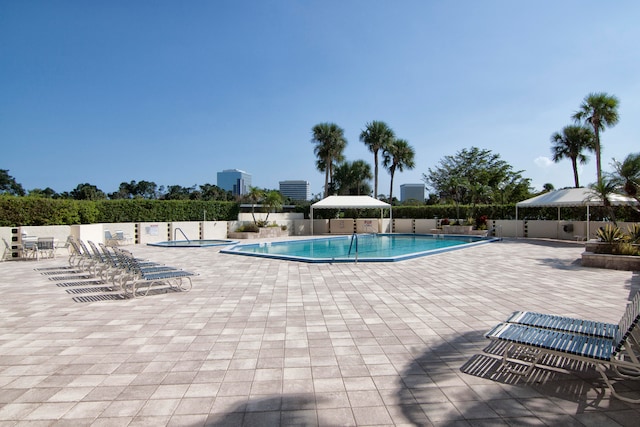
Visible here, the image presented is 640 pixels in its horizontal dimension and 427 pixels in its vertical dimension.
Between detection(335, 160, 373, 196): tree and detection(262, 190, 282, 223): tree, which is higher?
detection(335, 160, 373, 196): tree

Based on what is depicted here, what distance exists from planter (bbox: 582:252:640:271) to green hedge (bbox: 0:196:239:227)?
694 inches

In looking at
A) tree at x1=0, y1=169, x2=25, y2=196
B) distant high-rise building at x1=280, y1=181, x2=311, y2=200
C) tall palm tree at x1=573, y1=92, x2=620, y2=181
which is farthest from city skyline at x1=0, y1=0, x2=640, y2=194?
distant high-rise building at x1=280, y1=181, x2=311, y2=200

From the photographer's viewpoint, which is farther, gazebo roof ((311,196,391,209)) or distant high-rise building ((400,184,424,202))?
distant high-rise building ((400,184,424,202))

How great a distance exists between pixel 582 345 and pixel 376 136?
2643 centimetres

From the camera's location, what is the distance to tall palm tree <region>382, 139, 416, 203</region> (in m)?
29.7

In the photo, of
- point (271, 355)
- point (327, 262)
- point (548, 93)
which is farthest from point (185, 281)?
point (548, 93)

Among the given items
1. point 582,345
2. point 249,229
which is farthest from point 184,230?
point 582,345

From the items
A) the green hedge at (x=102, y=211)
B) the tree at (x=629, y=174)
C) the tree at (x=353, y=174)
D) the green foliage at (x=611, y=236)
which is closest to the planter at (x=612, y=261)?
the green foliage at (x=611, y=236)

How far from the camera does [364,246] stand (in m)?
17.2

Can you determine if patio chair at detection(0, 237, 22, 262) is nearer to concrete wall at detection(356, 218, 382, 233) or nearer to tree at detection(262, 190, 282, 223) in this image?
tree at detection(262, 190, 282, 223)

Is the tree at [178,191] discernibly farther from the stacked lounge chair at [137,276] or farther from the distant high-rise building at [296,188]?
the distant high-rise building at [296,188]

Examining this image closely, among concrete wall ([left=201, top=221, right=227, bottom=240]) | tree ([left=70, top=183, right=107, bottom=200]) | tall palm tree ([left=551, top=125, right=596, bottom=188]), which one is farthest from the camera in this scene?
→ tree ([left=70, top=183, right=107, bottom=200])

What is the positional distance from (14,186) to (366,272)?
6728cm

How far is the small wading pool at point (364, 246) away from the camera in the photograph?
13.5m
